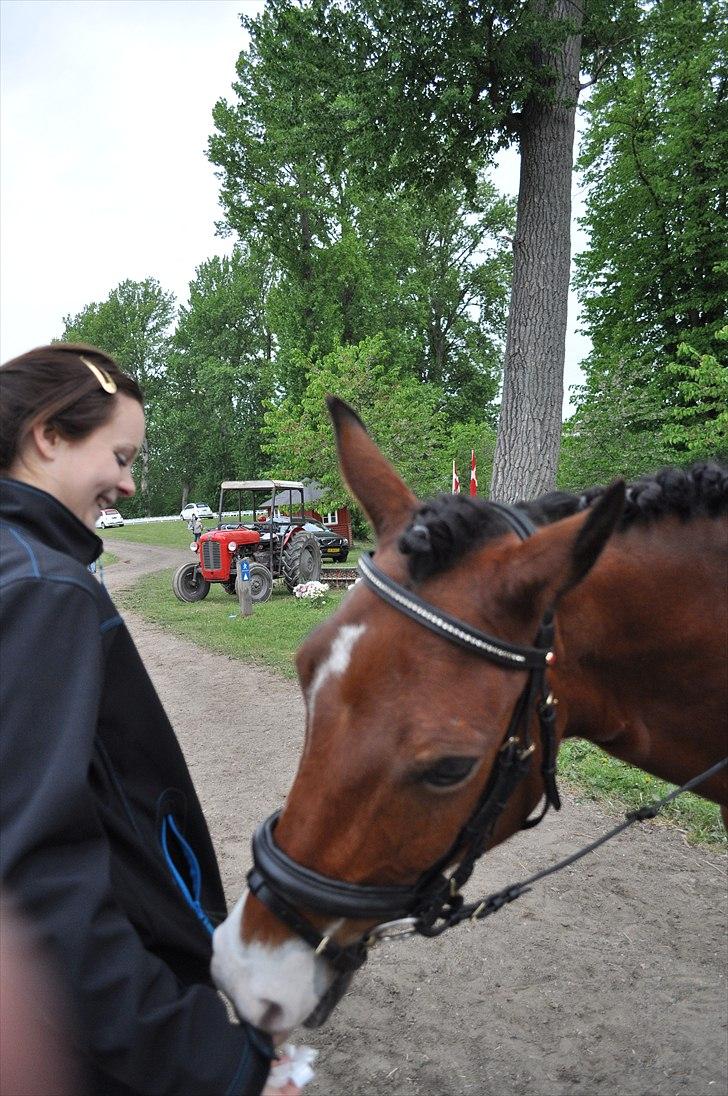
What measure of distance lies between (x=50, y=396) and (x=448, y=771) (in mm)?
1108

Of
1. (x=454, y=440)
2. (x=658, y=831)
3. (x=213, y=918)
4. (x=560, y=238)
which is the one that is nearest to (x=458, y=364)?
(x=454, y=440)

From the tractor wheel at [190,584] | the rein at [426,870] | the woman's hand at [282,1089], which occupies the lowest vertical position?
the tractor wheel at [190,584]

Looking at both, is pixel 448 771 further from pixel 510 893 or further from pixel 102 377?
pixel 102 377

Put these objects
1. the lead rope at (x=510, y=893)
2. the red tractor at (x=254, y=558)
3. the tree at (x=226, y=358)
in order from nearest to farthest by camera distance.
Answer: the lead rope at (x=510, y=893) → the red tractor at (x=254, y=558) → the tree at (x=226, y=358)

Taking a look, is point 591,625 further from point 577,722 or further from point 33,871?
point 33,871

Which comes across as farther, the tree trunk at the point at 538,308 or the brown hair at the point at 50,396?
the tree trunk at the point at 538,308

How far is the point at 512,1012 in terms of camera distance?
2.84 m

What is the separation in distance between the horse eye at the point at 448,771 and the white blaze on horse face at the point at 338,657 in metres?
0.26

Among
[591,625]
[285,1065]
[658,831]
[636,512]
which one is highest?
[636,512]

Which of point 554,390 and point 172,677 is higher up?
point 554,390

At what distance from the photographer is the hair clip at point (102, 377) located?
4.75 feet

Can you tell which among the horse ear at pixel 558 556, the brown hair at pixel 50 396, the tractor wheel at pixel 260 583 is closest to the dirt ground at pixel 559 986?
the horse ear at pixel 558 556

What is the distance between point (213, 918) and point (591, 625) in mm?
1200

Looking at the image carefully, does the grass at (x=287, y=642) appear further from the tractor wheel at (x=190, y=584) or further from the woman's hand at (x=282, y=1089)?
the woman's hand at (x=282, y=1089)
